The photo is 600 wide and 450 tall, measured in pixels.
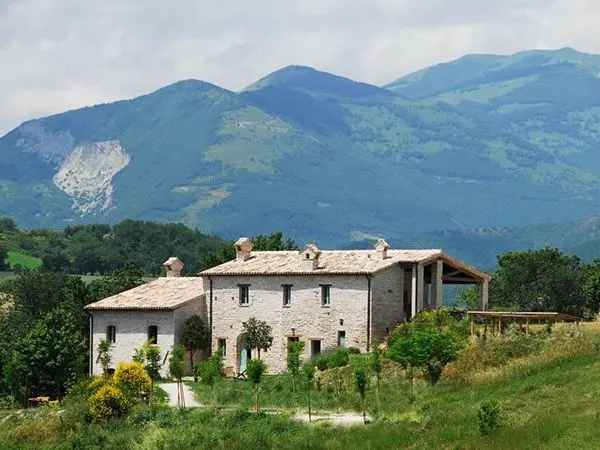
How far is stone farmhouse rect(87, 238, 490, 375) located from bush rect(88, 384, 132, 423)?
1891 centimetres

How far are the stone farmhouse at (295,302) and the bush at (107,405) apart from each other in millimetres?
18912

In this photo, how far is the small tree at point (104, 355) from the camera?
241 ft

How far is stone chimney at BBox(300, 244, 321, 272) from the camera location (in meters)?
72.2

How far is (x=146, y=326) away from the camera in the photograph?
243 ft

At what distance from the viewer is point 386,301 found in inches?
2815

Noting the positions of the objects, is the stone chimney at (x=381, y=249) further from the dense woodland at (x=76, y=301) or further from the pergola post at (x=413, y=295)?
the dense woodland at (x=76, y=301)

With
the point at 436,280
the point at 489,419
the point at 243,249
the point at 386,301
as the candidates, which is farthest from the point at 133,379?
the point at 436,280

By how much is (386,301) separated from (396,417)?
26.8 metres

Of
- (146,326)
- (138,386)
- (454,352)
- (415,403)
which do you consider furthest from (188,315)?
(415,403)

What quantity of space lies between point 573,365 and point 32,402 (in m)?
33.2

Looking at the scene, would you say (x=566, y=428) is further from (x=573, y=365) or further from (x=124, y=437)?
(x=124, y=437)

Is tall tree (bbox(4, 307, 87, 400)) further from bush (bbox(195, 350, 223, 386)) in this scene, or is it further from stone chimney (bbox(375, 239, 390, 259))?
stone chimney (bbox(375, 239, 390, 259))

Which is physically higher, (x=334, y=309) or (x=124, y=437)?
(x=334, y=309)


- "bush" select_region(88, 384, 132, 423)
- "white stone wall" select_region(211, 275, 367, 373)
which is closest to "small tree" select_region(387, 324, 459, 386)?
"bush" select_region(88, 384, 132, 423)
